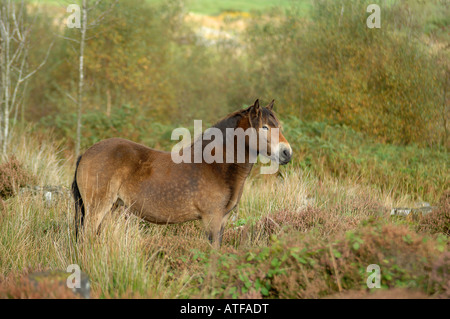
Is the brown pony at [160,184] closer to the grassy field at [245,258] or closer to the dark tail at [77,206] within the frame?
the dark tail at [77,206]

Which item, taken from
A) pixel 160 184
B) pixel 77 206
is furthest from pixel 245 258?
pixel 77 206

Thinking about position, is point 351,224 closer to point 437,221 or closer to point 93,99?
point 437,221

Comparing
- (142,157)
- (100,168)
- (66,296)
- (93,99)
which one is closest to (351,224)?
(142,157)

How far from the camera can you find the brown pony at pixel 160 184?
5.21m

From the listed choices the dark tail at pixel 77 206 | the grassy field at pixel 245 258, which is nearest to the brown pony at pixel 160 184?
the dark tail at pixel 77 206

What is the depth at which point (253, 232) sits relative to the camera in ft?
20.5

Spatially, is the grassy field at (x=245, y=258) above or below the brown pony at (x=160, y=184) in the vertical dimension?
below

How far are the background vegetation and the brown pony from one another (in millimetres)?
324

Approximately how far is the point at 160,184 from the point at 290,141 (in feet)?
19.4

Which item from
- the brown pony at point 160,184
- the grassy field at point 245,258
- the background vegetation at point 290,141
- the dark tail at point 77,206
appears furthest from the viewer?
the dark tail at point 77,206

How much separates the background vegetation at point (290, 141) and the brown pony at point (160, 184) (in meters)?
0.32

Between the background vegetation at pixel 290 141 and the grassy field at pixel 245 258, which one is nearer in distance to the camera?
the grassy field at pixel 245 258

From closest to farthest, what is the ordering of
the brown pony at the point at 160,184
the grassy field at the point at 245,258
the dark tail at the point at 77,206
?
the grassy field at the point at 245,258 < the brown pony at the point at 160,184 < the dark tail at the point at 77,206

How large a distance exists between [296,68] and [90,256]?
12.1 m
